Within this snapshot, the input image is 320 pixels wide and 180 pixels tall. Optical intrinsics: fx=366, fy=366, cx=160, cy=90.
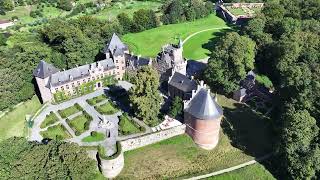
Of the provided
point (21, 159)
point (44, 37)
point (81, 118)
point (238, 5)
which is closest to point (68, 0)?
point (44, 37)

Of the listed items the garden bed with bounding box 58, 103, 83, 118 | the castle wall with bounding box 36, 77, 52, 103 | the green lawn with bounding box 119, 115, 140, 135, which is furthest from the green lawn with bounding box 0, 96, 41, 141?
the green lawn with bounding box 119, 115, 140, 135

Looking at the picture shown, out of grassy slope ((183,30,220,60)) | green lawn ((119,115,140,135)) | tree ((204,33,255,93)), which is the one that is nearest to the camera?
green lawn ((119,115,140,135))

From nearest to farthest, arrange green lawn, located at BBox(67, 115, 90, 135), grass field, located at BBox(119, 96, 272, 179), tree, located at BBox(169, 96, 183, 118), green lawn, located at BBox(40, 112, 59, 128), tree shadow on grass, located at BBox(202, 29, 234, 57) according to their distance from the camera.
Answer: grass field, located at BBox(119, 96, 272, 179) < tree, located at BBox(169, 96, 183, 118) < green lawn, located at BBox(67, 115, 90, 135) < green lawn, located at BBox(40, 112, 59, 128) < tree shadow on grass, located at BBox(202, 29, 234, 57)

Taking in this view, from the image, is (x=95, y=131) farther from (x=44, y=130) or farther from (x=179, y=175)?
(x=179, y=175)

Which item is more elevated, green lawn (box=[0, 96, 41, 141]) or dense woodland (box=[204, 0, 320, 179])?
dense woodland (box=[204, 0, 320, 179])

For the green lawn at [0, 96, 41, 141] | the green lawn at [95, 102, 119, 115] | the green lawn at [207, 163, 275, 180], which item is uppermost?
the green lawn at [95, 102, 119, 115]

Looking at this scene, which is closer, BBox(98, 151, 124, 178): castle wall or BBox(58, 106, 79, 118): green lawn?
BBox(98, 151, 124, 178): castle wall

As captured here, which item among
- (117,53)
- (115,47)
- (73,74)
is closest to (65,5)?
(115,47)

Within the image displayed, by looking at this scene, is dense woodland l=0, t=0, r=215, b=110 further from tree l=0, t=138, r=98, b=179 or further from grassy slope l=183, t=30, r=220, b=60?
tree l=0, t=138, r=98, b=179

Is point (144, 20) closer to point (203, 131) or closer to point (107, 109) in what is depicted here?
point (107, 109)
